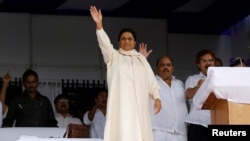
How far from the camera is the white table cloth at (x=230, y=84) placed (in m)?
3.76

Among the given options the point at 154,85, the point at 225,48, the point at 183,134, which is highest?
the point at 225,48

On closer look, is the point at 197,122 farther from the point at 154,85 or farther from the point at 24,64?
the point at 24,64

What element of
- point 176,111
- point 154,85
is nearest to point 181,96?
point 176,111

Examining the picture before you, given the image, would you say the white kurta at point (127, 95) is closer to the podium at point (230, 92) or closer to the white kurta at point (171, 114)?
the white kurta at point (171, 114)

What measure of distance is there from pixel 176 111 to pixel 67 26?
3085mm

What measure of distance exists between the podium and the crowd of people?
0.76 m

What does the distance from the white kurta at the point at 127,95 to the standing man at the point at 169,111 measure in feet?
2.62

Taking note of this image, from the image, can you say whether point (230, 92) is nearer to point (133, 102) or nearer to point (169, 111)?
point (133, 102)

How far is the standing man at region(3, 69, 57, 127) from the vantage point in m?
6.62

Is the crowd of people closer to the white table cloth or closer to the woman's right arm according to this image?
the woman's right arm

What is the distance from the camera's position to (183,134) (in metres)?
5.85

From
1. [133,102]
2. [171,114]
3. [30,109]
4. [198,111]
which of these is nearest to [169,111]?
[171,114]

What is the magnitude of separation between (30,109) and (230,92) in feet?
10.6

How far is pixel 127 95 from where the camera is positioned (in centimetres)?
490
